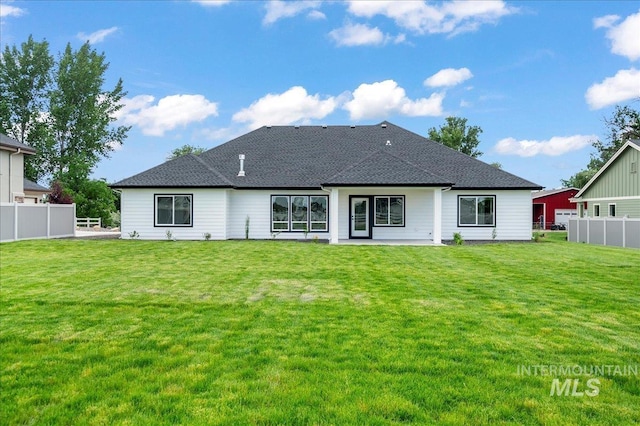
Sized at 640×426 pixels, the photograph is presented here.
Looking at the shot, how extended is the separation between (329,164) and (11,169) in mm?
18436

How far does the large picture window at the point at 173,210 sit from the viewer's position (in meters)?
19.3

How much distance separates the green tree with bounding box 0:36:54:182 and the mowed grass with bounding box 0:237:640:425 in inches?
1449

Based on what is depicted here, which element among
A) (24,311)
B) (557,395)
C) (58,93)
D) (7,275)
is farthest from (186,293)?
(58,93)

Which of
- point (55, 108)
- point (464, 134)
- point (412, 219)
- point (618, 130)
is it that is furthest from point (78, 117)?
point (618, 130)

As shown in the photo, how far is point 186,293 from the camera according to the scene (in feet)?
25.0

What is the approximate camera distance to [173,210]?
1938cm

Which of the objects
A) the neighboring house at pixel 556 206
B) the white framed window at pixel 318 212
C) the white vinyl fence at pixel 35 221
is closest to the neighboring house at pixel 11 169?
the white vinyl fence at pixel 35 221

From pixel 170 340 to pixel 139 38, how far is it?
77.8 ft

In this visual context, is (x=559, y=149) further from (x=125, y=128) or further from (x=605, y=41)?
(x=125, y=128)

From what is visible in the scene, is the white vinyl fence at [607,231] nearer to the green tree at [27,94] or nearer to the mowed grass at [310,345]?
the mowed grass at [310,345]

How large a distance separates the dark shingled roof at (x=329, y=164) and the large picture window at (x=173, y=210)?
2.36ft

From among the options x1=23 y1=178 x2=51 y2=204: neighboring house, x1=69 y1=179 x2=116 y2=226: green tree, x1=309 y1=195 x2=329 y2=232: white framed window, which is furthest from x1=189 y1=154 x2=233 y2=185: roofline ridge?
x1=69 y1=179 x2=116 y2=226: green tree

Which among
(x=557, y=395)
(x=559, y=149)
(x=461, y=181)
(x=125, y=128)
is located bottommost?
(x=557, y=395)

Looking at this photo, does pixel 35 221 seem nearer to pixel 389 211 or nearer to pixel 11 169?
pixel 11 169
